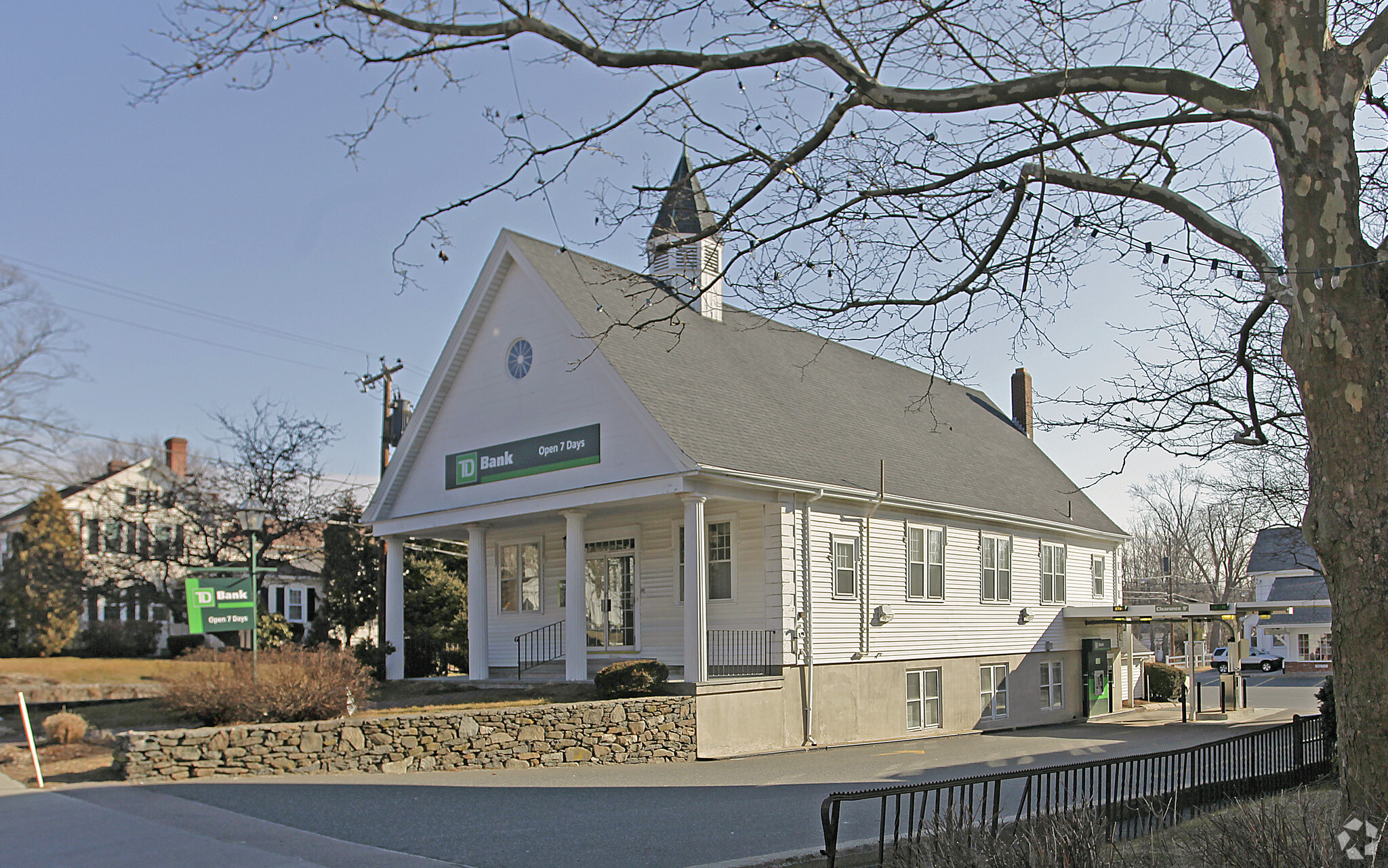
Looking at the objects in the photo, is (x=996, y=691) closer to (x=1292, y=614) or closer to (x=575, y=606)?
(x=575, y=606)

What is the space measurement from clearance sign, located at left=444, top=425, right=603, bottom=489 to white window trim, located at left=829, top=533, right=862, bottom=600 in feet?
17.0

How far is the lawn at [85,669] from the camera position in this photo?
30734 millimetres

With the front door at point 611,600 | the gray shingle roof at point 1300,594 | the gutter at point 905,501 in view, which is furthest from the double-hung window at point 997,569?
the gray shingle roof at point 1300,594

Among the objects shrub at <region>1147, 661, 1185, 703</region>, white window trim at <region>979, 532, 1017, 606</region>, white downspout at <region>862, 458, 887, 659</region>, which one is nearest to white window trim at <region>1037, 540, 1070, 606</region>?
white window trim at <region>979, 532, 1017, 606</region>

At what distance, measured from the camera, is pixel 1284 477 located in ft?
88.8

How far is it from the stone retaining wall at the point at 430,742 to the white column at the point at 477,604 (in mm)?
5906

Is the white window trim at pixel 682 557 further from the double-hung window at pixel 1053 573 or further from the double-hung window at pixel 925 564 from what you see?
the double-hung window at pixel 1053 573

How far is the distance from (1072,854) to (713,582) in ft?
51.0

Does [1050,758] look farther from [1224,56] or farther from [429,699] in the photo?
[1224,56]

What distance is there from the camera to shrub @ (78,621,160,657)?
38.8 meters

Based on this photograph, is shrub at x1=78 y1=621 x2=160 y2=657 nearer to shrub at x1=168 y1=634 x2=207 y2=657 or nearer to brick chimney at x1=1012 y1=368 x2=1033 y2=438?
shrub at x1=168 y1=634 x2=207 y2=657

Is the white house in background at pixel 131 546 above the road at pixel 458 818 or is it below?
above

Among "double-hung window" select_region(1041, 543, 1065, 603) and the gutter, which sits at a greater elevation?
the gutter

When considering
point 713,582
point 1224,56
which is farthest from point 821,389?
point 1224,56
